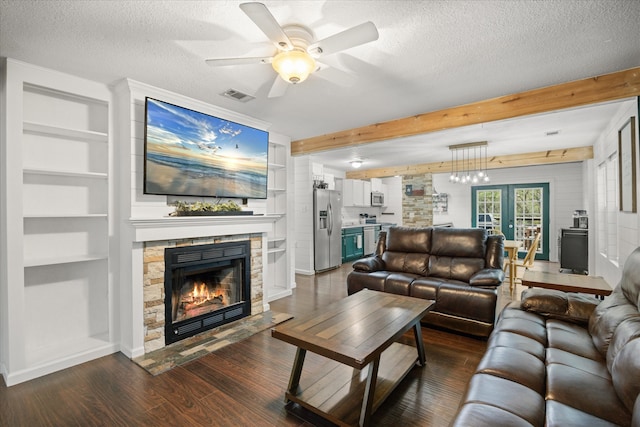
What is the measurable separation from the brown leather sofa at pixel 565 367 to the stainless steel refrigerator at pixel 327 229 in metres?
4.06

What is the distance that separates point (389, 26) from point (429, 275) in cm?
290

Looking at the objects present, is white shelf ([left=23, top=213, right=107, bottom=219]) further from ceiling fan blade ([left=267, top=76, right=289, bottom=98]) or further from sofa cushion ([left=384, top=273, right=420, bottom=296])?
sofa cushion ([left=384, top=273, right=420, bottom=296])

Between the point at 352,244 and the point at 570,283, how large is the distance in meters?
4.99

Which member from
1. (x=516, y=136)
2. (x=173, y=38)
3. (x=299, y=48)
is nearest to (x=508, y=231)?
(x=516, y=136)

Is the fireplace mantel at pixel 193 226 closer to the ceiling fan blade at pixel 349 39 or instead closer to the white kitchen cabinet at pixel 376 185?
the ceiling fan blade at pixel 349 39

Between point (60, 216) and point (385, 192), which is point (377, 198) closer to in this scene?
point (385, 192)

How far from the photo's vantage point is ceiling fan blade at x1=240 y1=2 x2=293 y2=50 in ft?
4.70

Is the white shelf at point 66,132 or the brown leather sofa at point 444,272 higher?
the white shelf at point 66,132

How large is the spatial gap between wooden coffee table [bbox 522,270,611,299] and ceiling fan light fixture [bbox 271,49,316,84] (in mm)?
2816

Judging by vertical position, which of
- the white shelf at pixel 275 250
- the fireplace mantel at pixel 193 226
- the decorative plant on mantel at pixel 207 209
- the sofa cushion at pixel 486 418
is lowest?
the sofa cushion at pixel 486 418

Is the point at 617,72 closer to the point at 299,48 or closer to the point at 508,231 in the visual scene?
the point at 299,48

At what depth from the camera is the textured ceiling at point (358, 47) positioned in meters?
1.79

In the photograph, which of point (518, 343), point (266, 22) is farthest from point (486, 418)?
point (266, 22)

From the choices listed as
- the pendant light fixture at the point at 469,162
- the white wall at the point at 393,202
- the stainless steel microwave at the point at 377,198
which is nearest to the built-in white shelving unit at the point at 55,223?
the pendant light fixture at the point at 469,162
